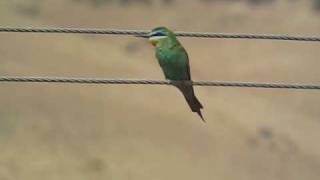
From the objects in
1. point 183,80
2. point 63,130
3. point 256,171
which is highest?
point 183,80

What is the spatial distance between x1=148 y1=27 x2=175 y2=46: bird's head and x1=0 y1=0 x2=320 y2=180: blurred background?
5.86 m

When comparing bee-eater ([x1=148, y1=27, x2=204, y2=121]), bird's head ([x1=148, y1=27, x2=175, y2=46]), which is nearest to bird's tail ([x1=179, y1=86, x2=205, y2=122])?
bee-eater ([x1=148, y1=27, x2=204, y2=121])

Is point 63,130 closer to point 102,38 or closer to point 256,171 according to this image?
point 256,171

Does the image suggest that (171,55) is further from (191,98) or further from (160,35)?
(191,98)

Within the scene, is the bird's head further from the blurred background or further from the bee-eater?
the blurred background

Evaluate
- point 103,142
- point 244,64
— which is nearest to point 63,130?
point 103,142

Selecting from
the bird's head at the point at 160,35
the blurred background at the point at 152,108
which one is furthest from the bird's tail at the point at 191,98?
the blurred background at the point at 152,108

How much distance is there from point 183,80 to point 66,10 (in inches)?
519

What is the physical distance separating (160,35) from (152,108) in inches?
306

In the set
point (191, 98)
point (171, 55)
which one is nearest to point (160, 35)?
point (171, 55)

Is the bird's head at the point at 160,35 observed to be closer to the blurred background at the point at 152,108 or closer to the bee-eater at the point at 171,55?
the bee-eater at the point at 171,55

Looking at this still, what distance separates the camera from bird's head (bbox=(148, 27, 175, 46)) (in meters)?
5.43

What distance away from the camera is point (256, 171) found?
11.6 metres

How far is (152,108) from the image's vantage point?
520 inches
